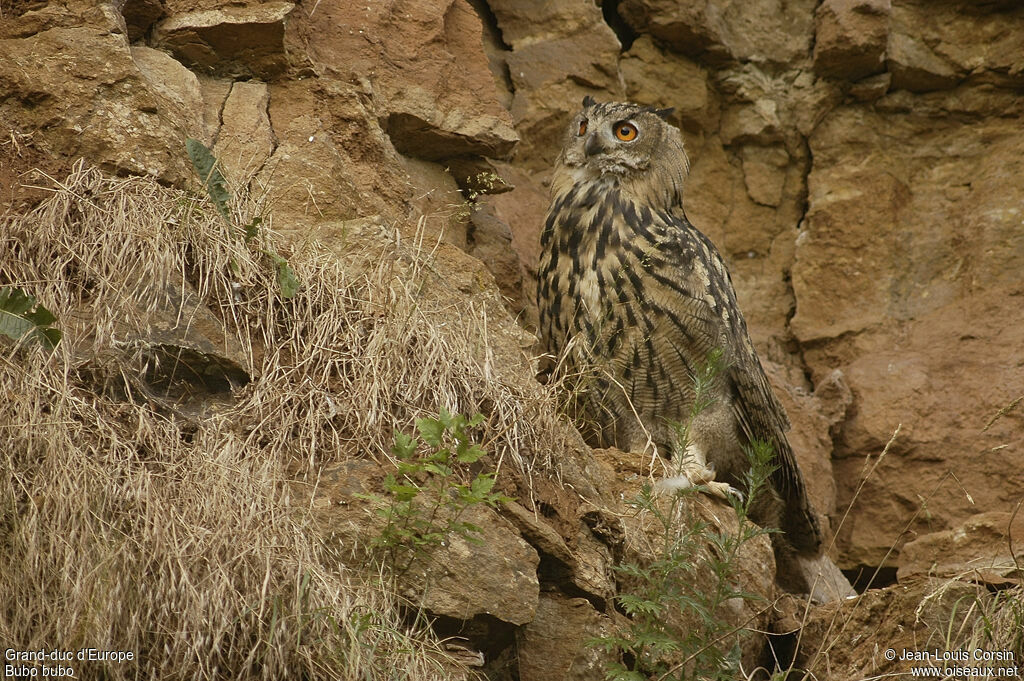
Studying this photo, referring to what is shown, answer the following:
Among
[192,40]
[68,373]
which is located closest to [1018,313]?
[192,40]

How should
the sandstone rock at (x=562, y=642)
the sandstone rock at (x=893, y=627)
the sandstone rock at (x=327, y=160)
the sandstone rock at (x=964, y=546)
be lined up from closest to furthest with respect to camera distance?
1. the sandstone rock at (x=562, y=642)
2. the sandstone rock at (x=893, y=627)
3. the sandstone rock at (x=964, y=546)
4. the sandstone rock at (x=327, y=160)

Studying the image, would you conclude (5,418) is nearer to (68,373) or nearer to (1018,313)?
(68,373)

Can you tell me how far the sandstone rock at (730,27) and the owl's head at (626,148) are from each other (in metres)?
1.12

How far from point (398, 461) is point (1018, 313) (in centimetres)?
338

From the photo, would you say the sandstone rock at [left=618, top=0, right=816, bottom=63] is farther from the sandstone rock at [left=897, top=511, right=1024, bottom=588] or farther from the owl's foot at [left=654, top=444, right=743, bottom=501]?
the sandstone rock at [left=897, top=511, right=1024, bottom=588]

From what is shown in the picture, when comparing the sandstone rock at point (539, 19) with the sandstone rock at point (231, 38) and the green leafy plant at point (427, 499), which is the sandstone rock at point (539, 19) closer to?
the sandstone rock at point (231, 38)

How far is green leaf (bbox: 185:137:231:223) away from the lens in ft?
11.9

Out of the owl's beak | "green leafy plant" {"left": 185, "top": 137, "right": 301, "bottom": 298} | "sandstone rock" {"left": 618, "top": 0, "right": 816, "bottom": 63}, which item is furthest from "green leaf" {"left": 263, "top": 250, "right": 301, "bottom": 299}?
"sandstone rock" {"left": 618, "top": 0, "right": 816, "bottom": 63}

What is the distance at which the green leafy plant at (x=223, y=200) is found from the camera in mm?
3479

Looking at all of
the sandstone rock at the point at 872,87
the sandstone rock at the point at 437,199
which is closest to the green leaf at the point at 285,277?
the sandstone rock at the point at 437,199

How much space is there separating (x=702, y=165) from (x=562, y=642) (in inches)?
137

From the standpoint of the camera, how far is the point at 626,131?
488 centimetres

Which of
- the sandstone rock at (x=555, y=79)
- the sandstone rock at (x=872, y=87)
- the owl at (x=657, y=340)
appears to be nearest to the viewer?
the owl at (x=657, y=340)

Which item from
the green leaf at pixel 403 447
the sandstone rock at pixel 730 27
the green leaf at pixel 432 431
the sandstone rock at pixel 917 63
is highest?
the sandstone rock at pixel 917 63
